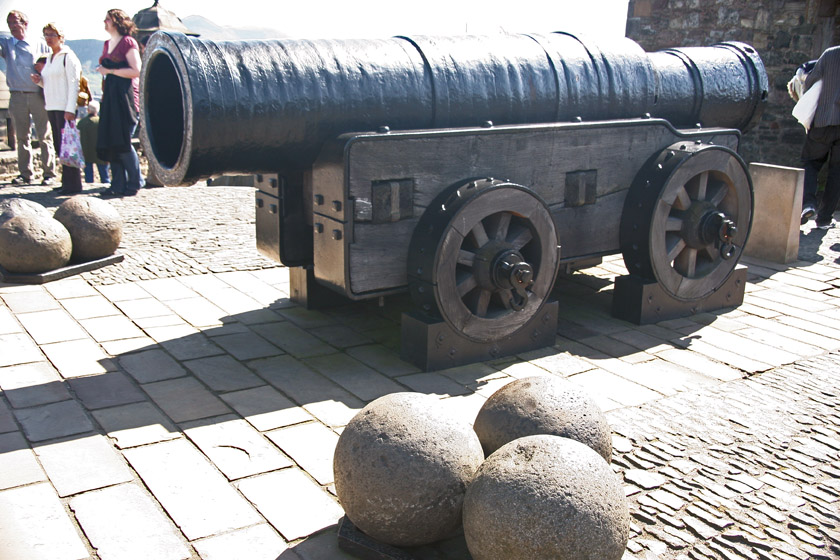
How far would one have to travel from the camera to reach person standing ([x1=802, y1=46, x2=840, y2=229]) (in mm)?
7969

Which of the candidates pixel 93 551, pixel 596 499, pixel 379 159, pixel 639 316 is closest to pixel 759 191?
pixel 639 316

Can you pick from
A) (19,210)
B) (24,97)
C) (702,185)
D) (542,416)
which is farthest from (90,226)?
(24,97)

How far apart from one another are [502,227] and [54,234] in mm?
3310

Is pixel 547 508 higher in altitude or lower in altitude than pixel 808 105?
lower

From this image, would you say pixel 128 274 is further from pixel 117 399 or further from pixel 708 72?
pixel 708 72

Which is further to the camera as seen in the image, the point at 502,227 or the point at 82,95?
the point at 82,95

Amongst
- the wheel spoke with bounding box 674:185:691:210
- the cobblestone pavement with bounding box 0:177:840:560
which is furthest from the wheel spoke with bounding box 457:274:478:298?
the wheel spoke with bounding box 674:185:691:210

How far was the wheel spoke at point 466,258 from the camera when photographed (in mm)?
4395

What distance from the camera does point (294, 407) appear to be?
3.99m

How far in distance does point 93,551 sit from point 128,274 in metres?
3.67

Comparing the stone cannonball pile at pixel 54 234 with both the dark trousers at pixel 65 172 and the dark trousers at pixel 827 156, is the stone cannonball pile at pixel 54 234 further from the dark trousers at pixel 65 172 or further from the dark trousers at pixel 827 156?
the dark trousers at pixel 827 156

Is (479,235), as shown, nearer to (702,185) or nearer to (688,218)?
(688,218)

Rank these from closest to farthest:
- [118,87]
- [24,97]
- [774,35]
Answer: [118,87], [24,97], [774,35]

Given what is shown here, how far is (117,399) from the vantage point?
13.2 ft
